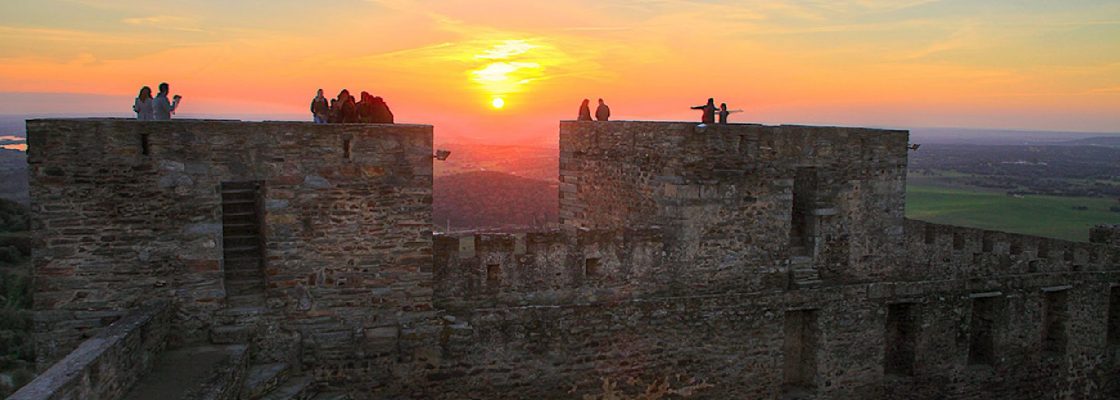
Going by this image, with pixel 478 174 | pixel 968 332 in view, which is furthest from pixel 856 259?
pixel 478 174

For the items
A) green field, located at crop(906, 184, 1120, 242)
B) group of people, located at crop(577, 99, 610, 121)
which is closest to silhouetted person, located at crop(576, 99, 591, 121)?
group of people, located at crop(577, 99, 610, 121)

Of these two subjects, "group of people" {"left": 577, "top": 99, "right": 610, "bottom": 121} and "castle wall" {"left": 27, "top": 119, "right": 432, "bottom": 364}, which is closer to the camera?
"castle wall" {"left": 27, "top": 119, "right": 432, "bottom": 364}

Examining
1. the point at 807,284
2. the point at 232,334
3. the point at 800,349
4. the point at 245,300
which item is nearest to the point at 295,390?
the point at 232,334

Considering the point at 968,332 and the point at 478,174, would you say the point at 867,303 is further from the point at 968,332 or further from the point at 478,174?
the point at 478,174

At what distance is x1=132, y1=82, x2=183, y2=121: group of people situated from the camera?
1125 centimetres

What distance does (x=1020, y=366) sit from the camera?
15.7 metres

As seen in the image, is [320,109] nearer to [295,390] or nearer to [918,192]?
[295,390]

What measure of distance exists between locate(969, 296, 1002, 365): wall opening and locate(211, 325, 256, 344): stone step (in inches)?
474

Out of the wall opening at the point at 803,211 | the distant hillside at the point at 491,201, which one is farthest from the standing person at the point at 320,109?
the distant hillside at the point at 491,201

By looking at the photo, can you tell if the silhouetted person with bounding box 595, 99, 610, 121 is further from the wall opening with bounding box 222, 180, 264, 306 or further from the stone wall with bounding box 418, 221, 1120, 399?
the wall opening with bounding box 222, 180, 264, 306

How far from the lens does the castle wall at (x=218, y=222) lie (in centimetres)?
990

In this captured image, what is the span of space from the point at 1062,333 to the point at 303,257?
13.8 metres

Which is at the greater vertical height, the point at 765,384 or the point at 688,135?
the point at 688,135

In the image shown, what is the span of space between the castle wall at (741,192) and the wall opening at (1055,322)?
3156 millimetres
